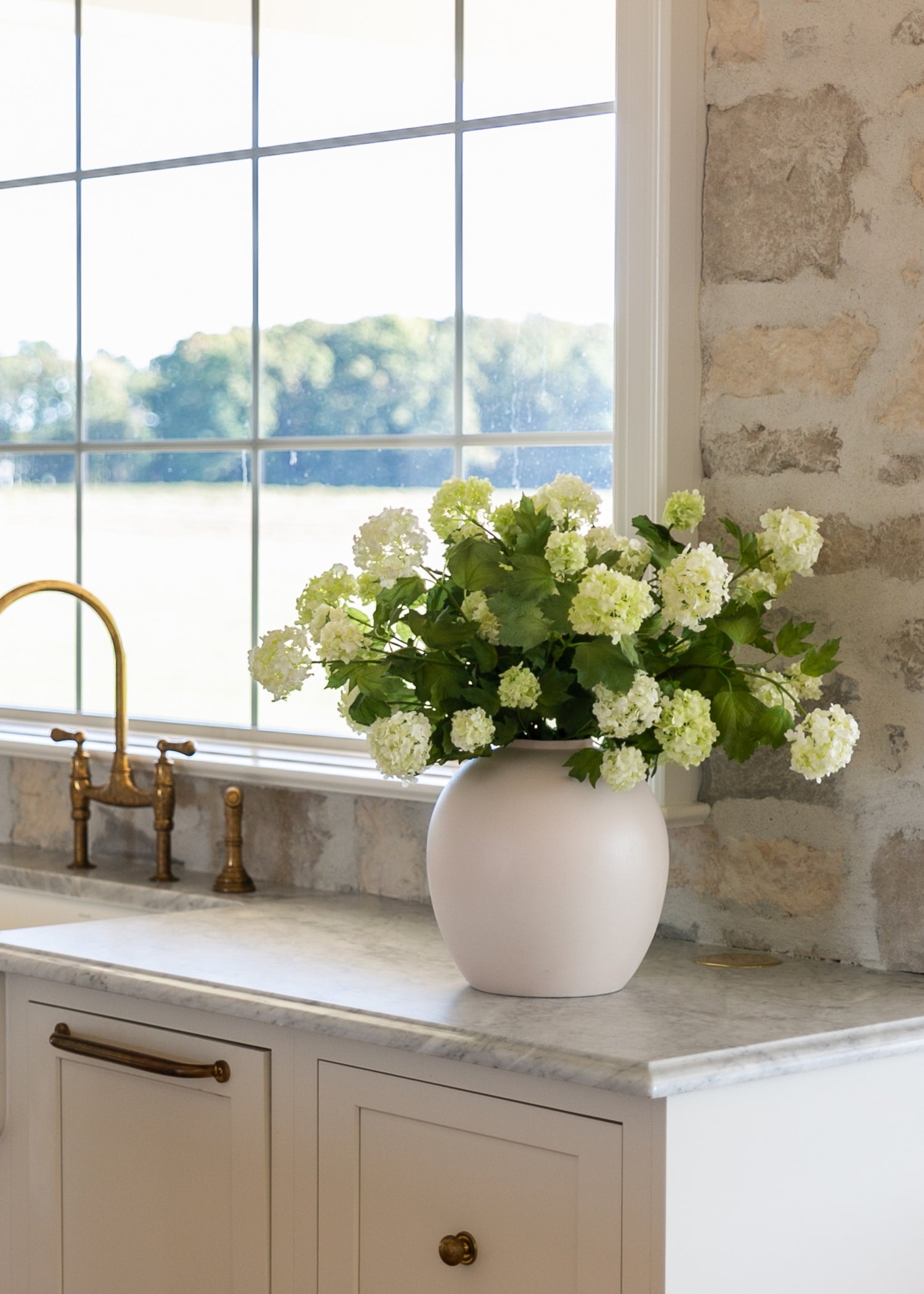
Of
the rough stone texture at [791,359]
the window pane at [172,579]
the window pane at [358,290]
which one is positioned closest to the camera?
the rough stone texture at [791,359]

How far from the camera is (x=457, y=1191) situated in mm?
1615

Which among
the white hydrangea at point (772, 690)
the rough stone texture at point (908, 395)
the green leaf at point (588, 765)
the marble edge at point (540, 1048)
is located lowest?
the marble edge at point (540, 1048)

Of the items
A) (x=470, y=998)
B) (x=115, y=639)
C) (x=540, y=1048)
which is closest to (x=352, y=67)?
(x=115, y=639)

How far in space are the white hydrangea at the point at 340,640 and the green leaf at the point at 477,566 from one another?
0.12 m

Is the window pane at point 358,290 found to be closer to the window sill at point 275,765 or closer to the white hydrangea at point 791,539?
the window sill at point 275,765

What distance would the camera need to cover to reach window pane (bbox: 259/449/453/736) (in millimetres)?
2561

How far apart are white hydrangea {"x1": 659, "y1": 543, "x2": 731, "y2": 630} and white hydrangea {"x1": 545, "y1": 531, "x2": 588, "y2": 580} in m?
0.09

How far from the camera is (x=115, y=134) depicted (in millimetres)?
2914

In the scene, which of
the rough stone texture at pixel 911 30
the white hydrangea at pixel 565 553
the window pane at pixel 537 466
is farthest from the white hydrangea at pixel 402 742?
the rough stone texture at pixel 911 30

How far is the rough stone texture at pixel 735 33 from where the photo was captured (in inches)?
77.9

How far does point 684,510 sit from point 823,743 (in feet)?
1.04

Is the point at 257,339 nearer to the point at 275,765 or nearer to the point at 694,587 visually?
the point at 275,765

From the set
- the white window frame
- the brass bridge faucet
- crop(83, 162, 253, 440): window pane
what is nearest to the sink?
the brass bridge faucet

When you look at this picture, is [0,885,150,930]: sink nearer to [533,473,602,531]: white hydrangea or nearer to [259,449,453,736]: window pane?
[259,449,453,736]: window pane
